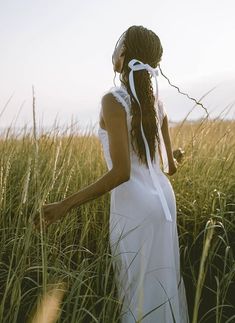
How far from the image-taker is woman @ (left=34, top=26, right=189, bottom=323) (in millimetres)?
1853

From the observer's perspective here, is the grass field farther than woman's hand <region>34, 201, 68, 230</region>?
Yes

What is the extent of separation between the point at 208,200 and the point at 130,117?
973 millimetres

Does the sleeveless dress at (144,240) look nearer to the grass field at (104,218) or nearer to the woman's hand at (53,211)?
the grass field at (104,218)

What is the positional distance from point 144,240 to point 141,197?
173 millimetres

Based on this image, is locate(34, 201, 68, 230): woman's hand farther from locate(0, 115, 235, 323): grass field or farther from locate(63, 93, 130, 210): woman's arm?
A: locate(0, 115, 235, 323): grass field

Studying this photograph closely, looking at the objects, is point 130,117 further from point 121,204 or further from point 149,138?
point 121,204

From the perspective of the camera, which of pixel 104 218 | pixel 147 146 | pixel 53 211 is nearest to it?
pixel 53 211

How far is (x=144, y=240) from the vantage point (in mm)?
1931

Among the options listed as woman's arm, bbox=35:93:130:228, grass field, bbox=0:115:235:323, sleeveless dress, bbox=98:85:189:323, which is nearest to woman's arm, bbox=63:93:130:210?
woman's arm, bbox=35:93:130:228

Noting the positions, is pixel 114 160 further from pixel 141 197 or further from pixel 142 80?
pixel 142 80

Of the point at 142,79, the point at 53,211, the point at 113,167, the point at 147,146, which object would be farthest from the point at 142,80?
the point at 53,211

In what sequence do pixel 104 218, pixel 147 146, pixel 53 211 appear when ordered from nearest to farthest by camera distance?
pixel 53 211 → pixel 147 146 → pixel 104 218

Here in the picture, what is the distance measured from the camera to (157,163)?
2.01 m

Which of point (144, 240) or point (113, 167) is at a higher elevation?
point (113, 167)
